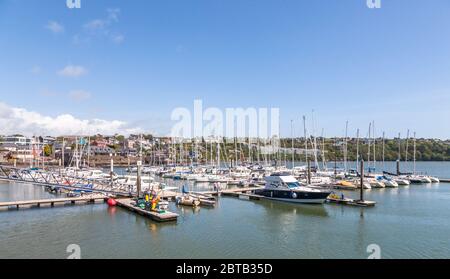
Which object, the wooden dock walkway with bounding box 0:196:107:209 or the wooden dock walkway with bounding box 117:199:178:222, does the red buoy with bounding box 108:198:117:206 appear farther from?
the wooden dock walkway with bounding box 0:196:107:209

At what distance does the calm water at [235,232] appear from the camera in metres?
19.0

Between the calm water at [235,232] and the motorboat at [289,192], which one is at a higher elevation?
the motorboat at [289,192]

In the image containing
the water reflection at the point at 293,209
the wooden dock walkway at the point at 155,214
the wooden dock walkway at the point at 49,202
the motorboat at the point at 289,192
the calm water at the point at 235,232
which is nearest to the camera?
the calm water at the point at 235,232

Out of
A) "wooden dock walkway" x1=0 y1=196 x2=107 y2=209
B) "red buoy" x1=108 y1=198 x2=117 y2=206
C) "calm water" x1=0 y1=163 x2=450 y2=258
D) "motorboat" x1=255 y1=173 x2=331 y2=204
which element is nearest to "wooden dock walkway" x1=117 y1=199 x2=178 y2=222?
"calm water" x1=0 y1=163 x2=450 y2=258

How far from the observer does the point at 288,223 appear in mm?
27078

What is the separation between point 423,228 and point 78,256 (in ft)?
80.5

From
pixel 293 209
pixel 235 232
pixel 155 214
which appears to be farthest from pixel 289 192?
pixel 155 214

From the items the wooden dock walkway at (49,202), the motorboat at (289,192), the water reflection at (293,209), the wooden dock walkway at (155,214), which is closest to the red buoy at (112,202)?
the wooden dock walkway at (155,214)

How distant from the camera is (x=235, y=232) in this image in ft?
76.2

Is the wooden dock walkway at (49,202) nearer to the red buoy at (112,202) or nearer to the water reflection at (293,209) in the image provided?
the red buoy at (112,202)

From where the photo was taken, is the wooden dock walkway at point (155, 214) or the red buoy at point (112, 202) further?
the red buoy at point (112, 202)

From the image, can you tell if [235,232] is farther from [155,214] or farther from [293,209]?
[293,209]

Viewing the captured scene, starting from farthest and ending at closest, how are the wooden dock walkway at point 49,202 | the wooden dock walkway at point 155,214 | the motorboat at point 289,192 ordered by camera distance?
the motorboat at point 289,192 < the wooden dock walkway at point 49,202 < the wooden dock walkway at point 155,214

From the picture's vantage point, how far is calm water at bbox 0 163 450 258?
1903cm
